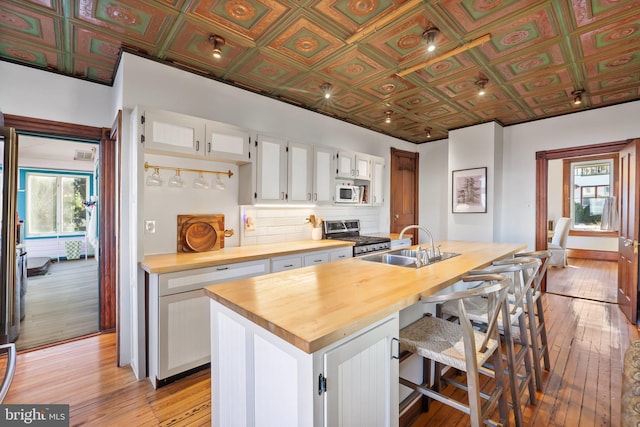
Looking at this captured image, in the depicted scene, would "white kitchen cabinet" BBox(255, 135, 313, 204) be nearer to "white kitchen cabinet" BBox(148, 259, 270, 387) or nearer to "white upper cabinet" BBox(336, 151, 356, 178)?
"white upper cabinet" BBox(336, 151, 356, 178)

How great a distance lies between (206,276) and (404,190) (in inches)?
172

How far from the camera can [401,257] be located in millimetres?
2635

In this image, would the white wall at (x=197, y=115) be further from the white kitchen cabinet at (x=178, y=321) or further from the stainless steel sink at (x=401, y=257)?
the stainless steel sink at (x=401, y=257)

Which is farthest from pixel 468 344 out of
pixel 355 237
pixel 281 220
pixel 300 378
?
pixel 355 237

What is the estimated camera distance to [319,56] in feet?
8.95

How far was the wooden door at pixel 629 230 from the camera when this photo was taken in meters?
3.43

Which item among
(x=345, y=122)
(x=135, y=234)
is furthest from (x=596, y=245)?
(x=135, y=234)

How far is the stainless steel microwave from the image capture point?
4.07 m

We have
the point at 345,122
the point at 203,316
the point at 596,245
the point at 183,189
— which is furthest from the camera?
the point at 596,245

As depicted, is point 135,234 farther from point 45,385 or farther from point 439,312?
point 439,312

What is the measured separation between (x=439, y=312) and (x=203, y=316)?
184 centimetres

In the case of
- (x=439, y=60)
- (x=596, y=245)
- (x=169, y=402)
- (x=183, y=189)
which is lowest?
(x=169, y=402)

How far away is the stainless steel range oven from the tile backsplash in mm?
169

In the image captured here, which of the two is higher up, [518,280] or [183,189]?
[183,189]
